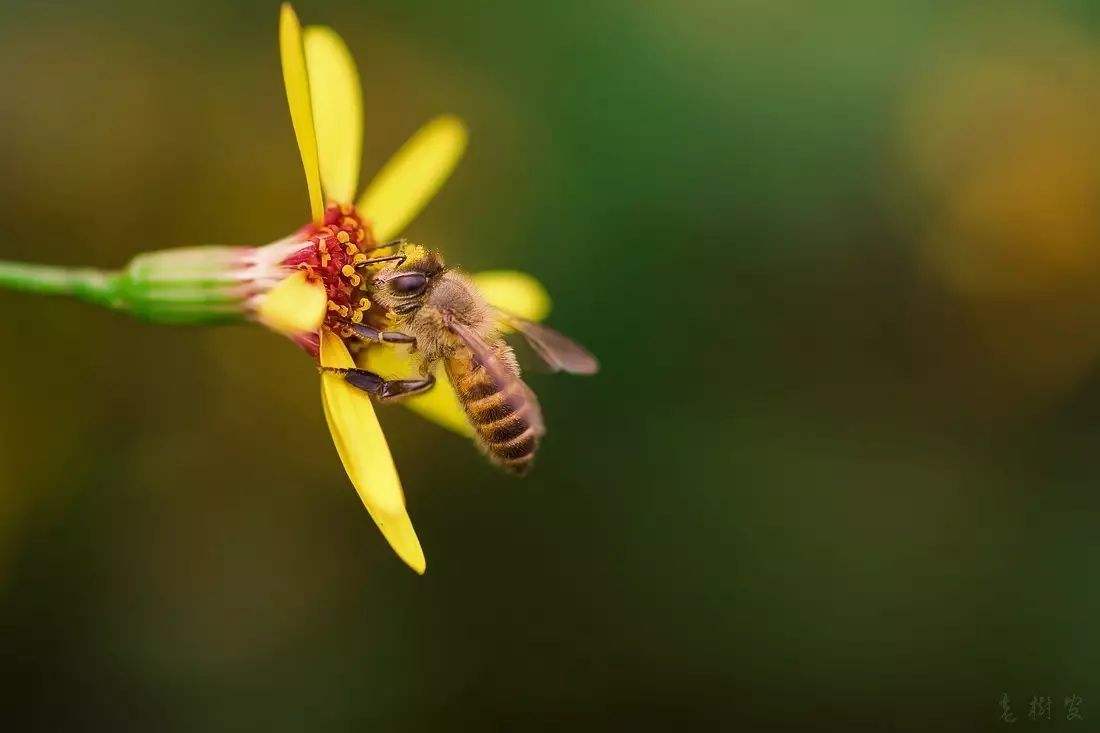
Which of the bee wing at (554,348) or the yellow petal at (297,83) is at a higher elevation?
the bee wing at (554,348)

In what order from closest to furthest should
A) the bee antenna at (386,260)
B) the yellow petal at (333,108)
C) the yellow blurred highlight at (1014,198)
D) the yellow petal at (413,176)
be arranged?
the bee antenna at (386,260), the yellow petal at (333,108), the yellow petal at (413,176), the yellow blurred highlight at (1014,198)

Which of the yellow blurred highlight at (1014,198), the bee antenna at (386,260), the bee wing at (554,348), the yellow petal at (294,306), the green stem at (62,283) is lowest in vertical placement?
the green stem at (62,283)

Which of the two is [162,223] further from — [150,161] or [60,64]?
[60,64]

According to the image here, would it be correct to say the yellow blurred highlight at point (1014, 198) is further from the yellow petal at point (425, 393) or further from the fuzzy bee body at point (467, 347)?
the fuzzy bee body at point (467, 347)

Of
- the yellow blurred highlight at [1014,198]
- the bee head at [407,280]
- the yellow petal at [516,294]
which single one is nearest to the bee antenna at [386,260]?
the bee head at [407,280]

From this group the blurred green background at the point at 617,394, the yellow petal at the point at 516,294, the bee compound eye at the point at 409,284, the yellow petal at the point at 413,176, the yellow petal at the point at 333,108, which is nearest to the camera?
the bee compound eye at the point at 409,284

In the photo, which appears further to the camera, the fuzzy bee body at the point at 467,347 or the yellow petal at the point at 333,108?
the yellow petal at the point at 333,108

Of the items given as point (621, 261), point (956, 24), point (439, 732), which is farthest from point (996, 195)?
point (439, 732)
